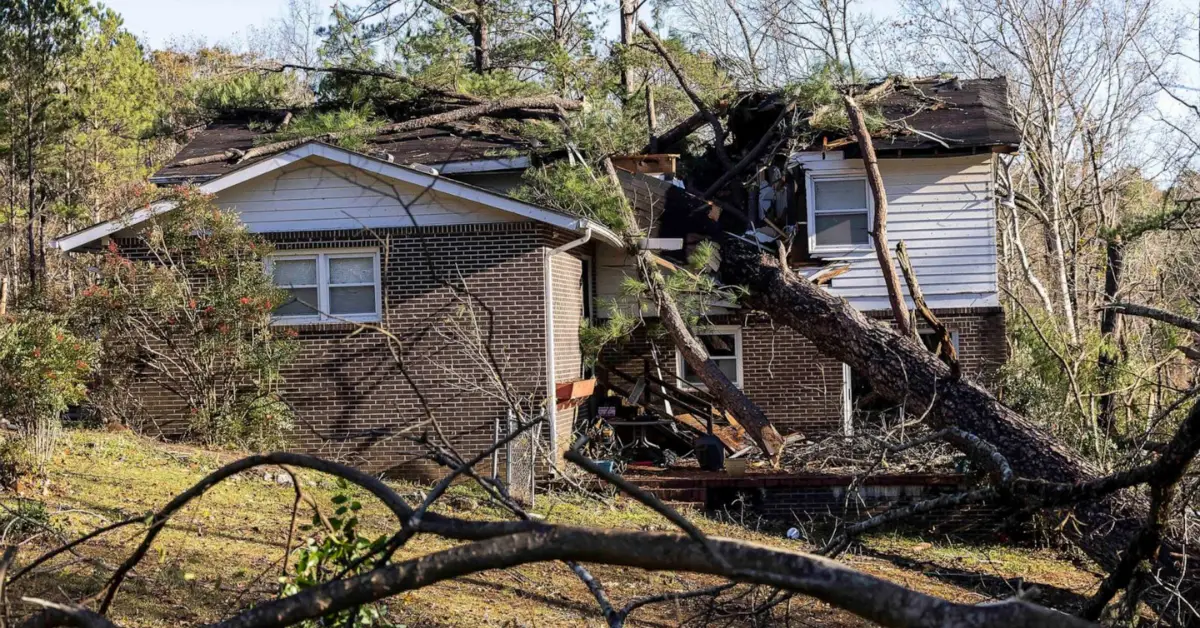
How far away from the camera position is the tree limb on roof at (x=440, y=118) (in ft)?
56.0

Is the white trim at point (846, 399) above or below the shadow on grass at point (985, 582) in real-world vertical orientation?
above

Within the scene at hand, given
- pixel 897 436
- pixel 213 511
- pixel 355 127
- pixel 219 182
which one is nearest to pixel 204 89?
pixel 355 127

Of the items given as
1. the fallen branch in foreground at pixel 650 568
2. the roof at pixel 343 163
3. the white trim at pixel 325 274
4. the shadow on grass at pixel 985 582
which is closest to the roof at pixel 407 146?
the white trim at pixel 325 274

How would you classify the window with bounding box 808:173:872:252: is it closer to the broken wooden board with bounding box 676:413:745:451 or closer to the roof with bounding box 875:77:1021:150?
→ the roof with bounding box 875:77:1021:150

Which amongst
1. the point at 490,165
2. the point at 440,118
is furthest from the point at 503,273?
the point at 440,118

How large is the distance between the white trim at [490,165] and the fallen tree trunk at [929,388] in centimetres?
350

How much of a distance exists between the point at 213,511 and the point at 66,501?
48.8 inches

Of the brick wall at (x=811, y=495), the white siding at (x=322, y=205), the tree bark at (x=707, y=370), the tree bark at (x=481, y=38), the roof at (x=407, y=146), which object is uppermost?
the tree bark at (x=481, y=38)

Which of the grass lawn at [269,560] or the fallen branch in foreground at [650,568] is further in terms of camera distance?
the grass lawn at [269,560]

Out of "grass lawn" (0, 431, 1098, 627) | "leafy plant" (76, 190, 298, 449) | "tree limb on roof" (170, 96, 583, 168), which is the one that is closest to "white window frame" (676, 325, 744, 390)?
"grass lawn" (0, 431, 1098, 627)

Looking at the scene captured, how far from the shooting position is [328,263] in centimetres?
1433

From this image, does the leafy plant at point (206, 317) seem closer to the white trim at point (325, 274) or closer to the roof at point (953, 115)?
the white trim at point (325, 274)

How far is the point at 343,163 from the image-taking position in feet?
43.1

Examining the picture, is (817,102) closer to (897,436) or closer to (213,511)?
(897,436)
